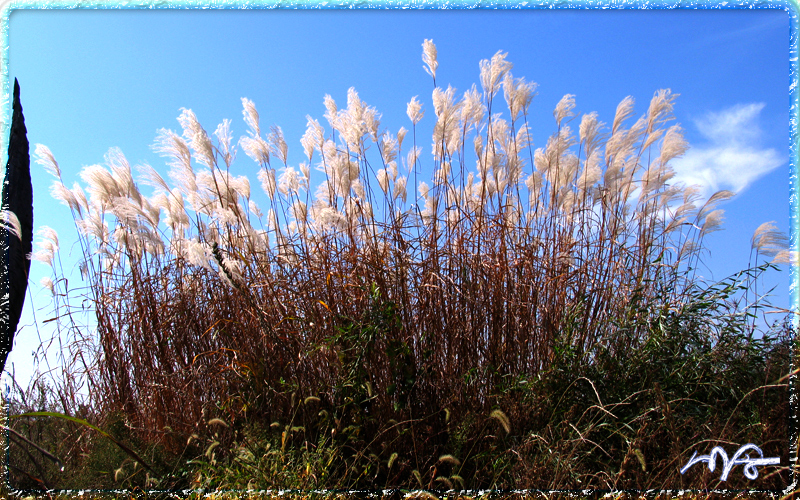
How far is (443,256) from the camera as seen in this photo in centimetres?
318

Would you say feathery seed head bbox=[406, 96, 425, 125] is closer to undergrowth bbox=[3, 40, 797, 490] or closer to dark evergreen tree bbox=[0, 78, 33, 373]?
undergrowth bbox=[3, 40, 797, 490]

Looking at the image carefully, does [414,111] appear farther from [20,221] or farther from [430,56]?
[20,221]

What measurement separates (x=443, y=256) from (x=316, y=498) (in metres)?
1.52

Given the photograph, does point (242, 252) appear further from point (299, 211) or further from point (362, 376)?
point (362, 376)

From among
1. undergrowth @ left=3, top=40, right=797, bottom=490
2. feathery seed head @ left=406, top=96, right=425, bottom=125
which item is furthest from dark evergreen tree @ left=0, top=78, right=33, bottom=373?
feathery seed head @ left=406, top=96, right=425, bottom=125

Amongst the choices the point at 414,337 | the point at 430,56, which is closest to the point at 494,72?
the point at 430,56

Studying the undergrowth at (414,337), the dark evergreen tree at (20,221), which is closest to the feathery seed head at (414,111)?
the undergrowth at (414,337)

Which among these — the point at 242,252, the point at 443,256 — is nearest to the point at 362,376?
the point at 443,256
